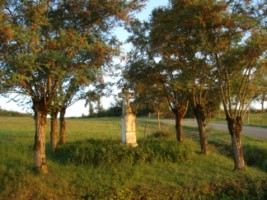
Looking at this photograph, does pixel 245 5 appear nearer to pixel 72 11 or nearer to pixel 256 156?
pixel 72 11

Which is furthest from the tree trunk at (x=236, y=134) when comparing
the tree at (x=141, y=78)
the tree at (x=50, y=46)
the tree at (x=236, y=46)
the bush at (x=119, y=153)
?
the tree at (x=50, y=46)

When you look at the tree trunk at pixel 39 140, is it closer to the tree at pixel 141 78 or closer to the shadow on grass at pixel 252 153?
the tree at pixel 141 78

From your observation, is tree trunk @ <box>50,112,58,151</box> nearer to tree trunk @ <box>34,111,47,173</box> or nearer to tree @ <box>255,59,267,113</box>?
tree trunk @ <box>34,111,47,173</box>

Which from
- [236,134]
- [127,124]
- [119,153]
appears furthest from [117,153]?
[236,134]

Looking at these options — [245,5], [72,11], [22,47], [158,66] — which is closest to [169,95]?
[158,66]

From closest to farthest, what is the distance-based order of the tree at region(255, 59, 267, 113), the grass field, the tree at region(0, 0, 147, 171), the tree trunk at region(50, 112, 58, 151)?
the tree at region(0, 0, 147, 171), the grass field, the tree at region(255, 59, 267, 113), the tree trunk at region(50, 112, 58, 151)

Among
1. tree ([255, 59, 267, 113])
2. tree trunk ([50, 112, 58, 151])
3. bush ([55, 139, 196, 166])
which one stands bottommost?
bush ([55, 139, 196, 166])

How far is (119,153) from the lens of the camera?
13.1 metres

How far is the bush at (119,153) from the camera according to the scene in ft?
42.2

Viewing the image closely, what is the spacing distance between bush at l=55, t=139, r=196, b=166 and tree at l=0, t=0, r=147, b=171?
5.81ft

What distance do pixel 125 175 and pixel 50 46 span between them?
4.62 metres

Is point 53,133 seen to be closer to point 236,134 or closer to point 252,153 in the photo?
point 236,134

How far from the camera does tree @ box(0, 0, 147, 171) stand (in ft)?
31.2

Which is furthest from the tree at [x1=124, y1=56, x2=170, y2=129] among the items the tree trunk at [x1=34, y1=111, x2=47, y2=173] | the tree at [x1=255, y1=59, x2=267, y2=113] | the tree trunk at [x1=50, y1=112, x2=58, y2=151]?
the tree trunk at [x1=34, y1=111, x2=47, y2=173]
